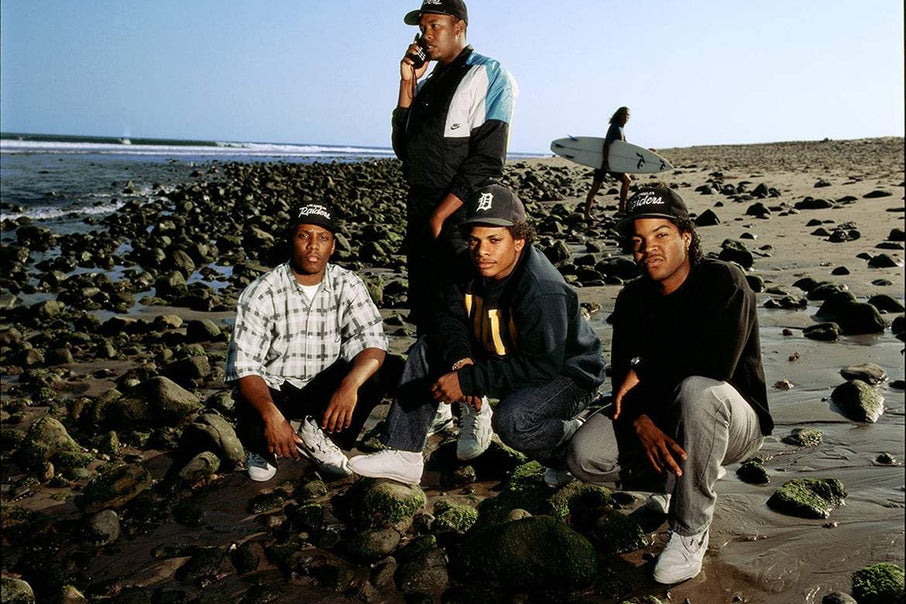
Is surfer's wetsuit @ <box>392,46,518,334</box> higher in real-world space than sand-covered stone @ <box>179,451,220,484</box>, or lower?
higher

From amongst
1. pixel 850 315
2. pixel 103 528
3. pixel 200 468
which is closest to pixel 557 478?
pixel 200 468

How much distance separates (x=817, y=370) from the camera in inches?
197

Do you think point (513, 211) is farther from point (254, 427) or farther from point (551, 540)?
point (254, 427)

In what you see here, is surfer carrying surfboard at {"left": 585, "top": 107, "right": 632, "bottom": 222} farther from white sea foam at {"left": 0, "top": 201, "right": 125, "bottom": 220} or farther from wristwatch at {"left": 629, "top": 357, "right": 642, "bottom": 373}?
white sea foam at {"left": 0, "top": 201, "right": 125, "bottom": 220}

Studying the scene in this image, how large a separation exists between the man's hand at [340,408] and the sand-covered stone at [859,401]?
3067 millimetres

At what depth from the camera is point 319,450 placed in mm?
3779

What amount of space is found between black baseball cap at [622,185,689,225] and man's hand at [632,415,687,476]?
888 mm

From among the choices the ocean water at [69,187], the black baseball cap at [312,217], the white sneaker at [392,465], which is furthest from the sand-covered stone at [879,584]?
the ocean water at [69,187]

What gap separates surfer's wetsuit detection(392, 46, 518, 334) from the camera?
402 centimetres

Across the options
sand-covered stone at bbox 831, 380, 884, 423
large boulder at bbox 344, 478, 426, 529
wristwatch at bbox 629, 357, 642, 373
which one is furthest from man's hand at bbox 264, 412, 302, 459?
sand-covered stone at bbox 831, 380, 884, 423

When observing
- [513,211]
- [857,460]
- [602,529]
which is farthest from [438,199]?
[857,460]

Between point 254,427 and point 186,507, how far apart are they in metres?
0.52

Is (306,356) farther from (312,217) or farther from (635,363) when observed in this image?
(635,363)

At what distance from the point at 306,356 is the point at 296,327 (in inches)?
7.4
